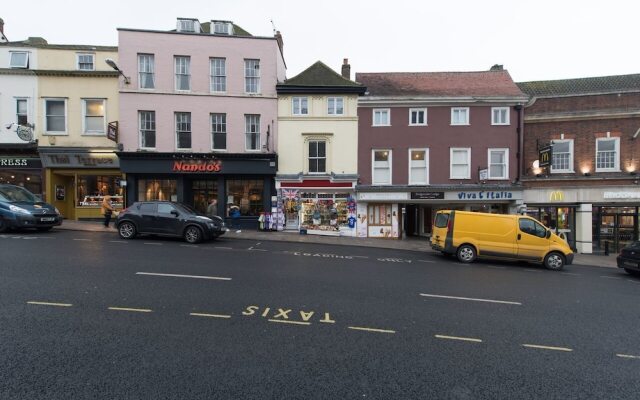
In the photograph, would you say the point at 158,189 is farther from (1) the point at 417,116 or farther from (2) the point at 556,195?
(2) the point at 556,195

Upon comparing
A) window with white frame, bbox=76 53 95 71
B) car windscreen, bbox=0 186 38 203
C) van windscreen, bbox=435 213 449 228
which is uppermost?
window with white frame, bbox=76 53 95 71

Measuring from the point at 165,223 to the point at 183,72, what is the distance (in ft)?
32.2

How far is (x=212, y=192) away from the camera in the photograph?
17.8 m

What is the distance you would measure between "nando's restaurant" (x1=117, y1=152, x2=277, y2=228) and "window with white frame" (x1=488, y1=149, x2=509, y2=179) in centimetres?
1251

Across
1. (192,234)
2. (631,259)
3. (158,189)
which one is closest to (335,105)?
(192,234)

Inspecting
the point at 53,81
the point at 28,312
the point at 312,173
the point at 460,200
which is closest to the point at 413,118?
the point at 460,200

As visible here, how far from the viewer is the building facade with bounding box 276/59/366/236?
56.6 ft

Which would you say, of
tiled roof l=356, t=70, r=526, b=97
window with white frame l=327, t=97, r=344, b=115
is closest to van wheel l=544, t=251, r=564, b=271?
tiled roof l=356, t=70, r=526, b=97

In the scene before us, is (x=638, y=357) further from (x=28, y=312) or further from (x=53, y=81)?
(x=53, y=81)

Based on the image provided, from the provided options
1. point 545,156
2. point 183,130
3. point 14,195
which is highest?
point 183,130

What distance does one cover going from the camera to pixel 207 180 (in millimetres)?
17672

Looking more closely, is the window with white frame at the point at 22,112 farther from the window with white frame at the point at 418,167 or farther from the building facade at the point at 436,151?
the window with white frame at the point at 418,167

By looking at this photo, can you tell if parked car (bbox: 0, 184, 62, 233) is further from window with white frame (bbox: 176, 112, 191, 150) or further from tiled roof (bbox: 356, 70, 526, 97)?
tiled roof (bbox: 356, 70, 526, 97)

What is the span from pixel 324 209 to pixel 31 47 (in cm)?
1881
